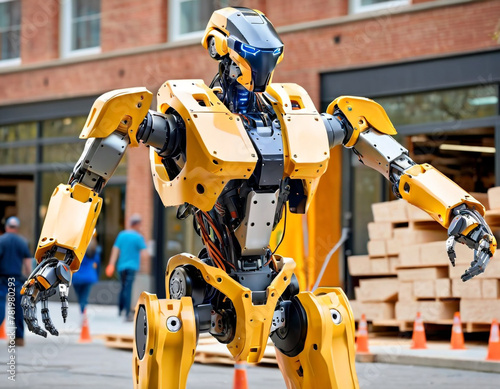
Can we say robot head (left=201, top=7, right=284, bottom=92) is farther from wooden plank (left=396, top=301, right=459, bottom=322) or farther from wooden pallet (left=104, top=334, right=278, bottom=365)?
wooden plank (left=396, top=301, right=459, bottom=322)

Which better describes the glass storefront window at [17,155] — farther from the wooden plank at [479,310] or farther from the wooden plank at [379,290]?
the wooden plank at [479,310]

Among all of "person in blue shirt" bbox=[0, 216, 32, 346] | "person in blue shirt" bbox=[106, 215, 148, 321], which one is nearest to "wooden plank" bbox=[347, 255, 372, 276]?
"person in blue shirt" bbox=[106, 215, 148, 321]

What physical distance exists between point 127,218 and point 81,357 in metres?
7.81

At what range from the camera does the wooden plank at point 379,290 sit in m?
13.4

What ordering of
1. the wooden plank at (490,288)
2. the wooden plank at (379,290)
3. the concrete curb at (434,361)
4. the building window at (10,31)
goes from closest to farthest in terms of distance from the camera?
the concrete curb at (434,361) < the wooden plank at (490,288) < the wooden plank at (379,290) < the building window at (10,31)

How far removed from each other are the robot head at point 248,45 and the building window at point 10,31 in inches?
655

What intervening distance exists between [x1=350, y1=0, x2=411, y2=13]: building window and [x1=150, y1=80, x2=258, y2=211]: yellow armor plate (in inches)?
403

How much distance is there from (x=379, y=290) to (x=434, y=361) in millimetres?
2681

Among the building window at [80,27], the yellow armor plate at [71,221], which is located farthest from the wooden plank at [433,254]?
the building window at [80,27]

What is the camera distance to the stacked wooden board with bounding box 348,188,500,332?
479 inches

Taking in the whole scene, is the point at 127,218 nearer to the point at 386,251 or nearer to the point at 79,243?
the point at 386,251

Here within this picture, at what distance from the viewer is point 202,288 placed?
5.76 m

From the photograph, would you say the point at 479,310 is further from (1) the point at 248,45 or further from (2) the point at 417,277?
(1) the point at 248,45

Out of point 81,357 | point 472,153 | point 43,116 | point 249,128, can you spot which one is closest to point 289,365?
point 249,128
